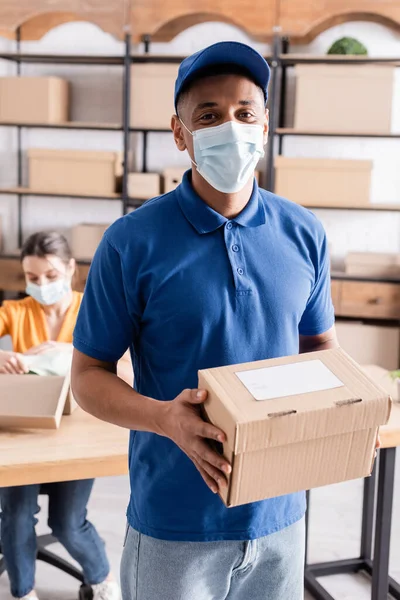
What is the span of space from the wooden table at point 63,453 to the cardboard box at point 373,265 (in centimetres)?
273

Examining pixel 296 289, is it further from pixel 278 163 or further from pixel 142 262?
pixel 278 163

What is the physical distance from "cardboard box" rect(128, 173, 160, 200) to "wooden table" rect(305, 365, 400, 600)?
223 cm

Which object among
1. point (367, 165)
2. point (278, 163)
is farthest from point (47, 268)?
point (367, 165)

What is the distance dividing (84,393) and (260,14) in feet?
12.1

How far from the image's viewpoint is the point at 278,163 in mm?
4125

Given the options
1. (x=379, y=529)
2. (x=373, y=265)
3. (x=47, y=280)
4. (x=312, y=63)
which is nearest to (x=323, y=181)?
(x=373, y=265)

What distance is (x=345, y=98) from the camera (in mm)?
4066

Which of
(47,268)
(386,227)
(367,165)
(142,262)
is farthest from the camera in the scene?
(386,227)

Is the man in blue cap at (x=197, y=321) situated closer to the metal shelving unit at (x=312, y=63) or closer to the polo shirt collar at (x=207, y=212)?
the polo shirt collar at (x=207, y=212)

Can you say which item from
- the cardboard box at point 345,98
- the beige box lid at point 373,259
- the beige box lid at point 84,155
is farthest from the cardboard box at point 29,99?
the beige box lid at point 373,259

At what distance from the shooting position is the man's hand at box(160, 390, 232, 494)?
943 millimetres

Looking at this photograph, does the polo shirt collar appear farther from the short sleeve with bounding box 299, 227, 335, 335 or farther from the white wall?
the white wall

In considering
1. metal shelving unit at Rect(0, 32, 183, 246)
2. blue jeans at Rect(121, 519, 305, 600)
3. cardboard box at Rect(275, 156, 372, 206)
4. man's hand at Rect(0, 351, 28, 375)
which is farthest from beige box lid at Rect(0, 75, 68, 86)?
blue jeans at Rect(121, 519, 305, 600)

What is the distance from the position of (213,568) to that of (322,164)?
334 centimetres
